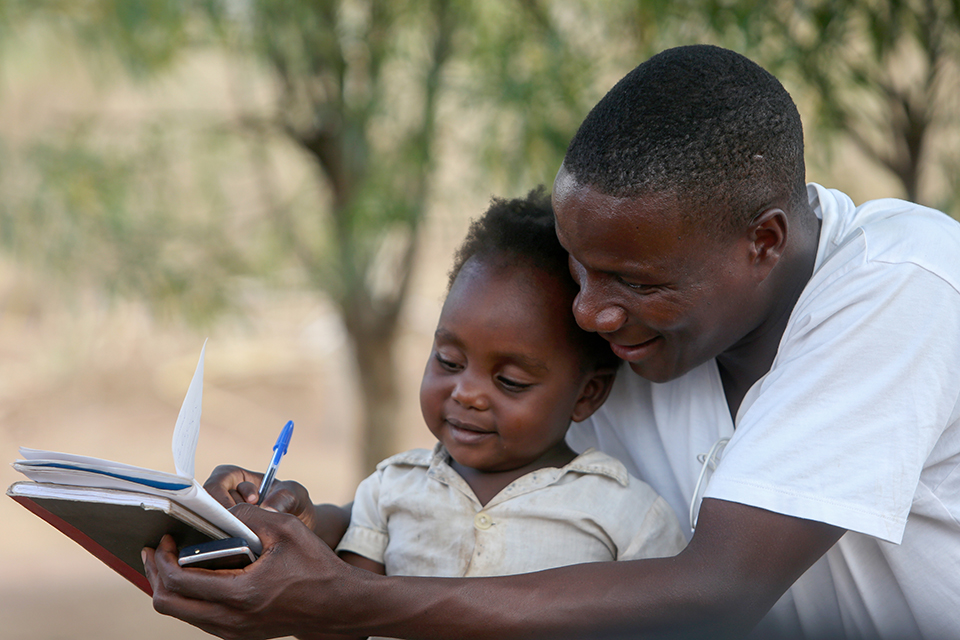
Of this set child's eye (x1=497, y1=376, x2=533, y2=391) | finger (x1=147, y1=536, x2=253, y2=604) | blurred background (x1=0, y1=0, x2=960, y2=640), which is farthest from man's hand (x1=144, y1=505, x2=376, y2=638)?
Result: blurred background (x1=0, y1=0, x2=960, y2=640)

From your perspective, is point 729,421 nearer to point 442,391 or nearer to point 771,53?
point 442,391

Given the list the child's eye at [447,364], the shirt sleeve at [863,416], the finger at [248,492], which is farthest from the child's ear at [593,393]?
the finger at [248,492]

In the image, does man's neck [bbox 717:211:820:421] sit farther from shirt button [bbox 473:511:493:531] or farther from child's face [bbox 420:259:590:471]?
shirt button [bbox 473:511:493:531]

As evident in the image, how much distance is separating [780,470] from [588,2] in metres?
2.31

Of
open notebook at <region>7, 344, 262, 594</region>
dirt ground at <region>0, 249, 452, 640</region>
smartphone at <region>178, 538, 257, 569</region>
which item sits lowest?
smartphone at <region>178, 538, 257, 569</region>

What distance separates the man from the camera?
130 cm

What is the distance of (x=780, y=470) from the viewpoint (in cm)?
132

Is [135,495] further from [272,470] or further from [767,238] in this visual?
[767,238]

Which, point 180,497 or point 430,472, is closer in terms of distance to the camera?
point 180,497

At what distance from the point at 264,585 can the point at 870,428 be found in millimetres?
826

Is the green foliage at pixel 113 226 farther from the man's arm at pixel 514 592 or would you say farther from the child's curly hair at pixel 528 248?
the man's arm at pixel 514 592

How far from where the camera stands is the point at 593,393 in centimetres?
188

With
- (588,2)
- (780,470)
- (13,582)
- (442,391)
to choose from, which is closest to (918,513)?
(780,470)

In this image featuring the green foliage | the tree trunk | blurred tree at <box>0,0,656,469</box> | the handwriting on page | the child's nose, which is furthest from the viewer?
the tree trunk
